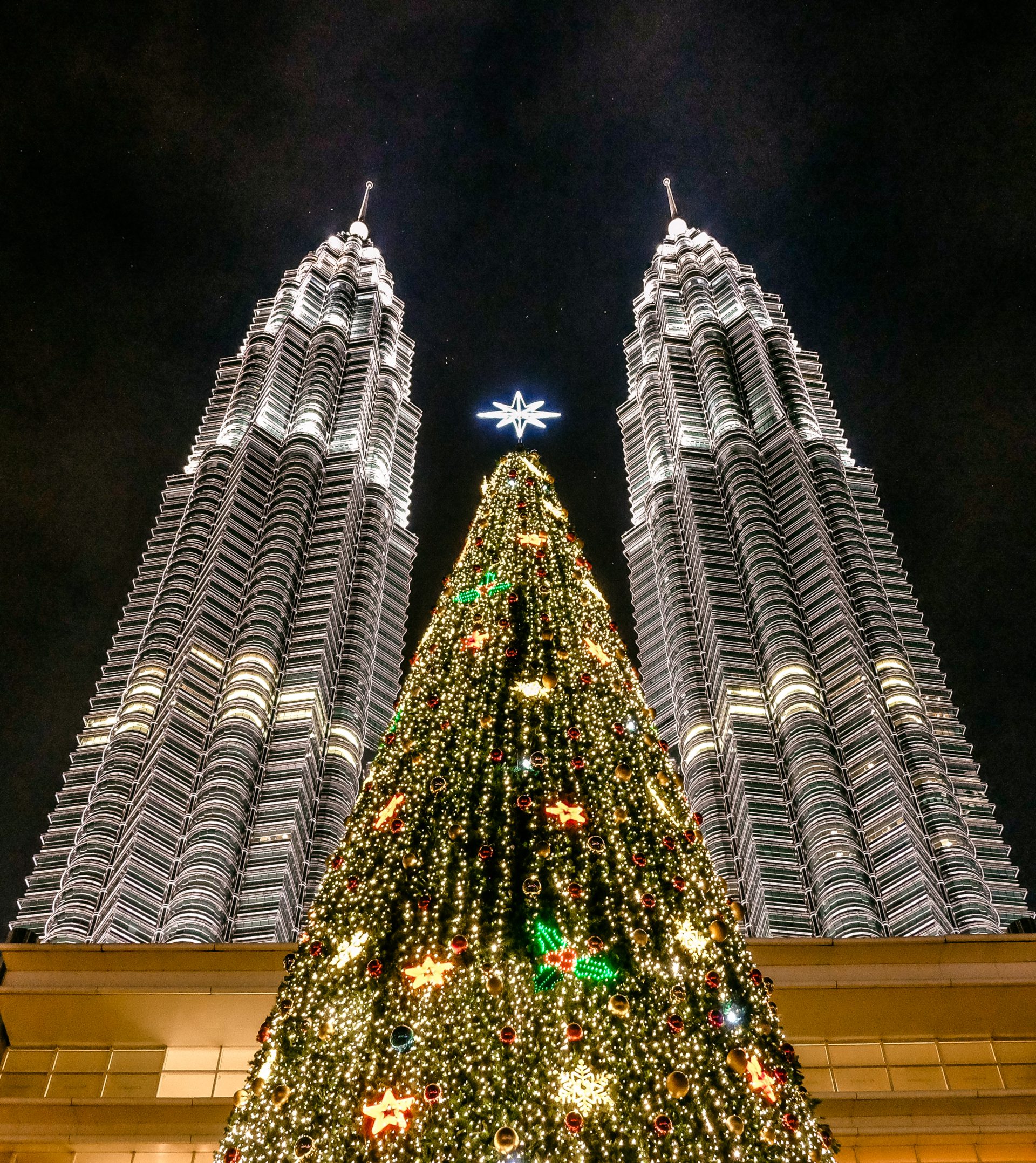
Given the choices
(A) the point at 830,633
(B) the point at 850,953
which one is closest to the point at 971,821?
(A) the point at 830,633

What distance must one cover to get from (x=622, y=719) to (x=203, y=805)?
30540 mm

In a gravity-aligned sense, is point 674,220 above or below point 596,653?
above

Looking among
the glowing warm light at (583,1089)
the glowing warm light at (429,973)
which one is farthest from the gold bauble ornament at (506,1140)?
the glowing warm light at (429,973)

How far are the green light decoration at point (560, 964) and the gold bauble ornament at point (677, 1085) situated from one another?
1.93ft

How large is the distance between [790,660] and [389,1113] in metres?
35.6

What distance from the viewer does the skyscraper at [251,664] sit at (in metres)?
34.2

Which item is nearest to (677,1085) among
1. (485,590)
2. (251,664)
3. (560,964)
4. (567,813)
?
(560,964)

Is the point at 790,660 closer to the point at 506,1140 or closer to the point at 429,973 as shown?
the point at 429,973

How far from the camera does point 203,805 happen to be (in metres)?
35.7

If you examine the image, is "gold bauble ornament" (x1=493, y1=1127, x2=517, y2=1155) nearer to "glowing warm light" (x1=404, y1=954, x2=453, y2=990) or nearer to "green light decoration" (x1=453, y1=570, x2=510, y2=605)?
"glowing warm light" (x1=404, y1=954, x2=453, y2=990)

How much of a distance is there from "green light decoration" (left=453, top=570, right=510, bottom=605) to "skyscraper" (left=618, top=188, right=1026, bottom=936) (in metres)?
27.5

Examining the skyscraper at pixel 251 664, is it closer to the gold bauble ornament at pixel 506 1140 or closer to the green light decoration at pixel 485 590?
the green light decoration at pixel 485 590

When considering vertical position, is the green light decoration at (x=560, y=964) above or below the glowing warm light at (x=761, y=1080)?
above

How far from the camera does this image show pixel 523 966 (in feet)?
20.1
